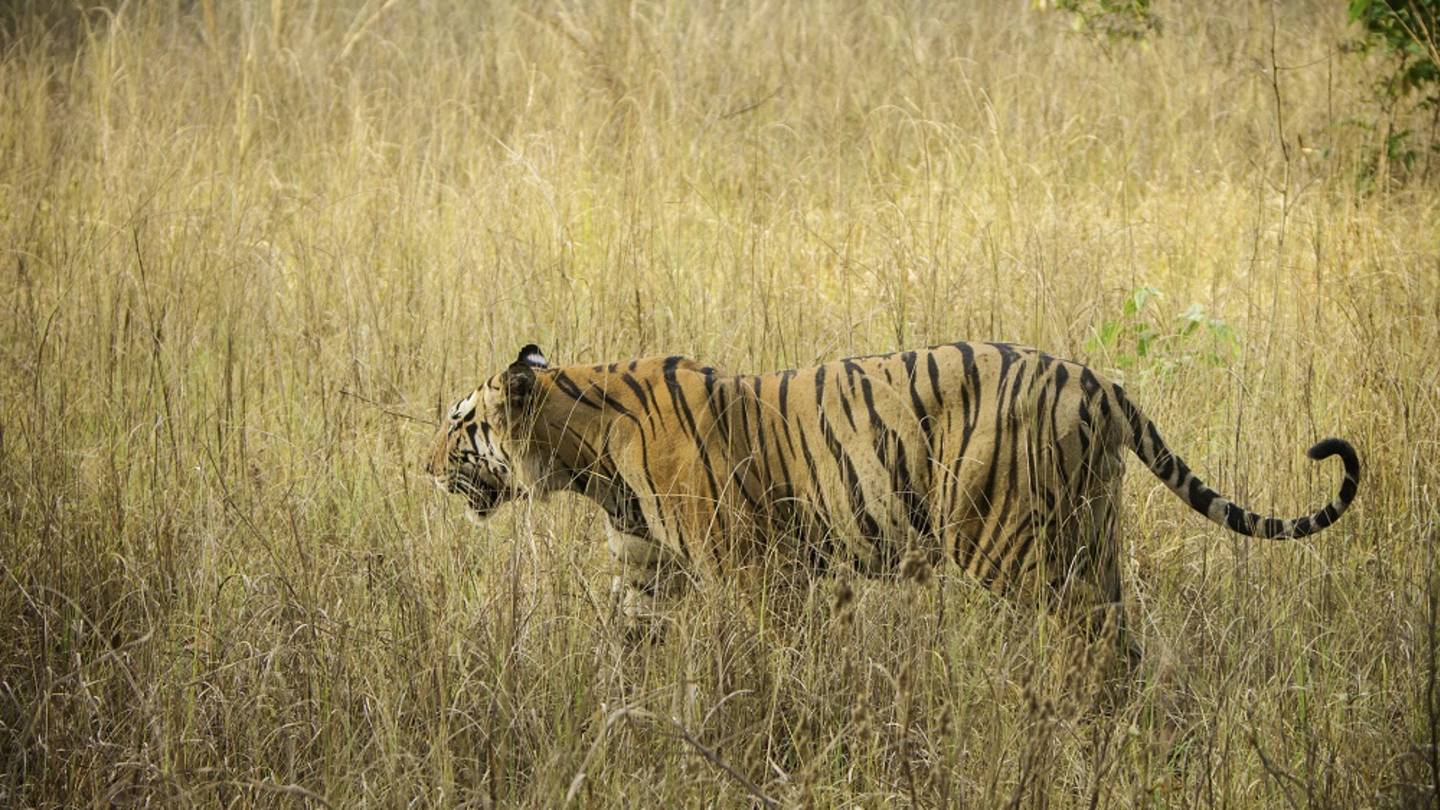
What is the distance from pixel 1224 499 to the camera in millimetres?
3291

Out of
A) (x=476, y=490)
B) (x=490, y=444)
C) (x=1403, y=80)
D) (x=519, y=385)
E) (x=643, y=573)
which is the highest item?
(x=1403, y=80)

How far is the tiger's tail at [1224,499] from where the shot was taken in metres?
3.01

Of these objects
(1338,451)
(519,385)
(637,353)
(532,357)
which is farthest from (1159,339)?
(519,385)

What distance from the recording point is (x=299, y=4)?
941 cm

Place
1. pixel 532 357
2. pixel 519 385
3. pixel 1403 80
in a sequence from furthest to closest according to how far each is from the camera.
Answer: pixel 1403 80
pixel 532 357
pixel 519 385

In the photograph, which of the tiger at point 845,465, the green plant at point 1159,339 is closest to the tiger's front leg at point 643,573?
the tiger at point 845,465

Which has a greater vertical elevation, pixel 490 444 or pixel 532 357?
pixel 532 357

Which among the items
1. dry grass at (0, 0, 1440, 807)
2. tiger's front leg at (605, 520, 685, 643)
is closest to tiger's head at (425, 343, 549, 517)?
dry grass at (0, 0, 1440, 807)

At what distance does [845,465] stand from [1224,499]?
34.0 inches

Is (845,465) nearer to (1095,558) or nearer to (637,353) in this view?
(1095,558)

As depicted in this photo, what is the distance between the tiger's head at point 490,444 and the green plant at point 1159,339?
1951mm

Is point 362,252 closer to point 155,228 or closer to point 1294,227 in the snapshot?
point 155,228

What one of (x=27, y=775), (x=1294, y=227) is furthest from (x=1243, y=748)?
(x=1294, y=227)

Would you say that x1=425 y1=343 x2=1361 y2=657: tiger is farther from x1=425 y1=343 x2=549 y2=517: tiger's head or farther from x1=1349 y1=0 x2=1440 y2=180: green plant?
x1=1349 y1=0 x2=1440 y2=180: green plant
